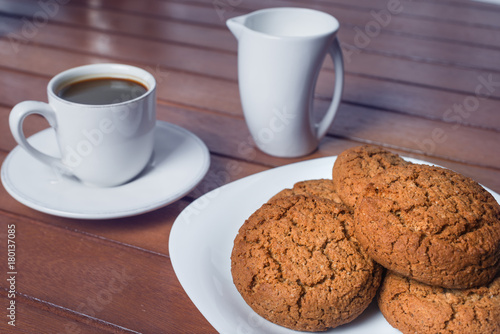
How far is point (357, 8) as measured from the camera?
1990 mm

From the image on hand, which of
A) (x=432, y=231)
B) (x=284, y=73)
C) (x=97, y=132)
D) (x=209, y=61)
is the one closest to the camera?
(x=432, y=231)

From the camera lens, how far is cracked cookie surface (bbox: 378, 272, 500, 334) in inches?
26.8

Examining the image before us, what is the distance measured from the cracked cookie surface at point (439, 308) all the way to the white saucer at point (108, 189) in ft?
1.40

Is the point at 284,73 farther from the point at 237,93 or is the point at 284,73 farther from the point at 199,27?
the point at 199,27

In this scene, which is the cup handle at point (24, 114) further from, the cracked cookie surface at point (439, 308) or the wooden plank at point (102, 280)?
the cracked cookie surface at point (439, 308)

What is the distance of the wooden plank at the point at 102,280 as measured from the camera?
771 millimetres

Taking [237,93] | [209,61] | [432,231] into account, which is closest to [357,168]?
[432,231]

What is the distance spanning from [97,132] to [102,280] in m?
0.28

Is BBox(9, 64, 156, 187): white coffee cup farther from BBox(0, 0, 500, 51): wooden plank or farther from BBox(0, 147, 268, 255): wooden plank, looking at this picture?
BBox(0, 0, 500, 51): wooden plank

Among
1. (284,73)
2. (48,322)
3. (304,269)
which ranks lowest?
(48,322)

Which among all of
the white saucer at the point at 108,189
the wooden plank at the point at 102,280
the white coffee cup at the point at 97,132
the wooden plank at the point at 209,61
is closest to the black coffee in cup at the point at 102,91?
the white coffee cup at the point at 97,132

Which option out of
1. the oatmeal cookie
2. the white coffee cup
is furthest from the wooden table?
the oatmeal cookie

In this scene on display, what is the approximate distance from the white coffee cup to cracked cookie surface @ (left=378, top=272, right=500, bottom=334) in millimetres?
540

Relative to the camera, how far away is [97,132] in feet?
3.09
